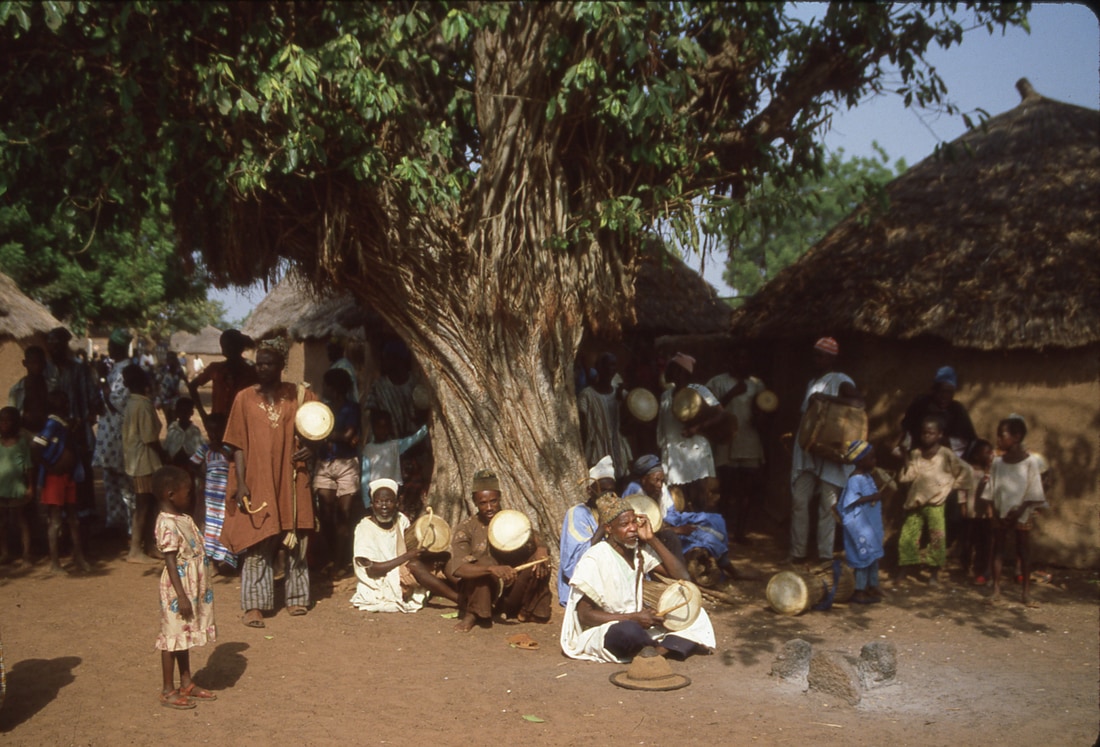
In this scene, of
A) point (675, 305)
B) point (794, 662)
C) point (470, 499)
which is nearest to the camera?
point (794, 662)

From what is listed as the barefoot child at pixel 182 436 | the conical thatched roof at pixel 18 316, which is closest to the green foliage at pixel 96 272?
the conical thatched roof at pixel 18 316

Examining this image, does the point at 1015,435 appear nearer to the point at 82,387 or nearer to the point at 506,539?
the point at 506,539

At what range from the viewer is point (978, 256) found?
A: 28.2 feet

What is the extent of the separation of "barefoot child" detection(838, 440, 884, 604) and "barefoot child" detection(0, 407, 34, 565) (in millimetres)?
6129

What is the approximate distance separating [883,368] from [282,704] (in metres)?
5.85

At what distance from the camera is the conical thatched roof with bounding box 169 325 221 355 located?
34188mm

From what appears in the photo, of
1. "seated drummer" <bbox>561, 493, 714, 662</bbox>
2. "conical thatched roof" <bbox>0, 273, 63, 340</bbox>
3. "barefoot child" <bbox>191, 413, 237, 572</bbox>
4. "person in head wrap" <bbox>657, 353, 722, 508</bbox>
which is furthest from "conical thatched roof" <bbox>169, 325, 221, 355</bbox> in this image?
"seated drummer" <bbox>561, 493, 714, 662</bbox>

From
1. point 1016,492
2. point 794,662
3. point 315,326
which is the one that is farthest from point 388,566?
point 315,326

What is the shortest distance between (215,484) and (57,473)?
1.40 meters

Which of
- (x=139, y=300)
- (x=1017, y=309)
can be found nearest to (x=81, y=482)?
(x=1017, y=309)

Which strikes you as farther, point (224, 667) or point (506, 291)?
point (506, 291)

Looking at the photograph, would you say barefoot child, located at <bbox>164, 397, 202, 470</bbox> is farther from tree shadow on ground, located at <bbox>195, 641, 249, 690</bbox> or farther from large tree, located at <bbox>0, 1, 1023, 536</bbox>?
tree shadow on ground, located at <bbox>195, 641, 249, 690</bbox>

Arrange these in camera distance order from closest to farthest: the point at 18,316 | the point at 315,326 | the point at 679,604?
the point at 679,604, the point at 18,316, the point at 315,326

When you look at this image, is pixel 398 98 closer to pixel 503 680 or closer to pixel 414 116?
pixel 414 116
